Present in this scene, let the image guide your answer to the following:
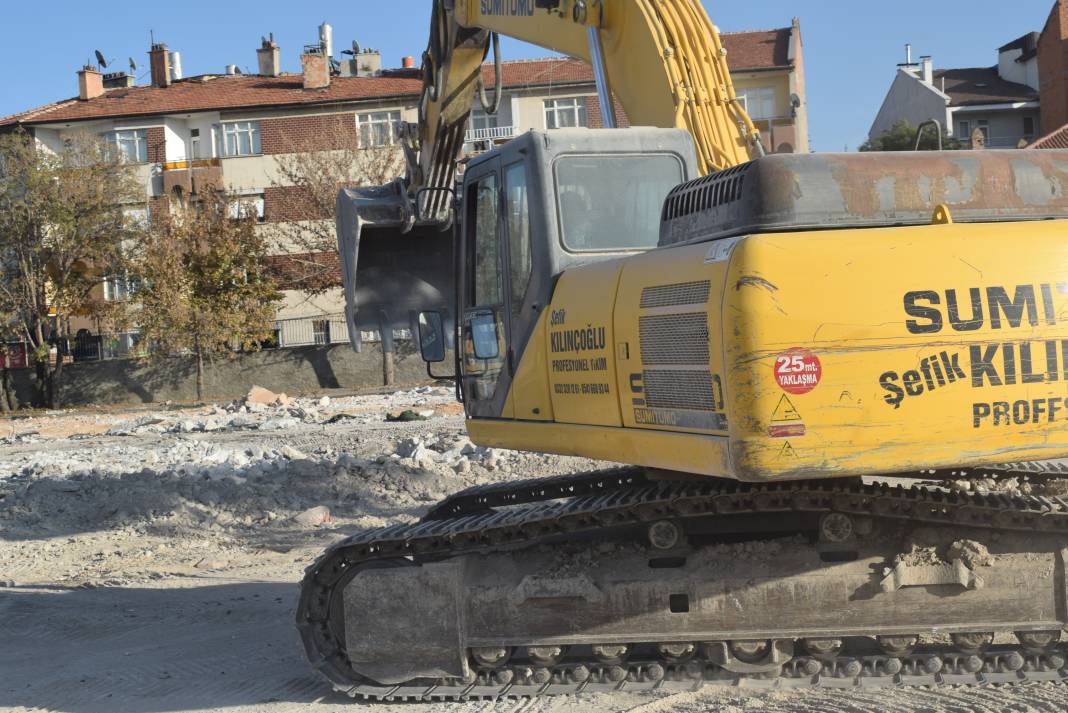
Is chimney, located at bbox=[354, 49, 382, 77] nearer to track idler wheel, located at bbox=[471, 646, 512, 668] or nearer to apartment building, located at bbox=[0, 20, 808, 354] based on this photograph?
apartment building, located at bbox=[0, 20, 808, 354]

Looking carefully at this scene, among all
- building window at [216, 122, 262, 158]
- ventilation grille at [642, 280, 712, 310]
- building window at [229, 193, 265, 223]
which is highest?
building window at [216, 122, 262, 158]

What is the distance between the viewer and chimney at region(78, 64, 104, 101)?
46.1 meters

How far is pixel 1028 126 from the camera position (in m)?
57.2

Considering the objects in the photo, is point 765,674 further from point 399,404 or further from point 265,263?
point 265,263

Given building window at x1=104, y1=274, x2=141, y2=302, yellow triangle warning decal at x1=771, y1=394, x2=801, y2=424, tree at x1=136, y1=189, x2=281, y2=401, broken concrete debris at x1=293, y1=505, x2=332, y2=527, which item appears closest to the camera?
yellow triangle warning decal at x1=771, y1=394, x2=801, y2=424

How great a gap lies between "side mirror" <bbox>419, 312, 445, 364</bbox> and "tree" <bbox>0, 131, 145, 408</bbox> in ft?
96.1

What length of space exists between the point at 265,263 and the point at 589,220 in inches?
1277

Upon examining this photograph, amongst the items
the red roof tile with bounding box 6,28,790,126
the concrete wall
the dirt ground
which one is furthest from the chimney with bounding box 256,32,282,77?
the dirt ground

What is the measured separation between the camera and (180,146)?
44.2 meters

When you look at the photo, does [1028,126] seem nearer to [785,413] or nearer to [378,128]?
[378,128]

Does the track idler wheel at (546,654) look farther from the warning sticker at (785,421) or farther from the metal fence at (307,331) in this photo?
the metal fence at (307,331)

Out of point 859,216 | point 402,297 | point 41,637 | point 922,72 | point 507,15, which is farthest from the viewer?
point 922,72

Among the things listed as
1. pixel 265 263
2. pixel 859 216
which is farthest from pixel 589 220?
pixel 265 263

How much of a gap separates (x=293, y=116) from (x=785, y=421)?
4128cm
